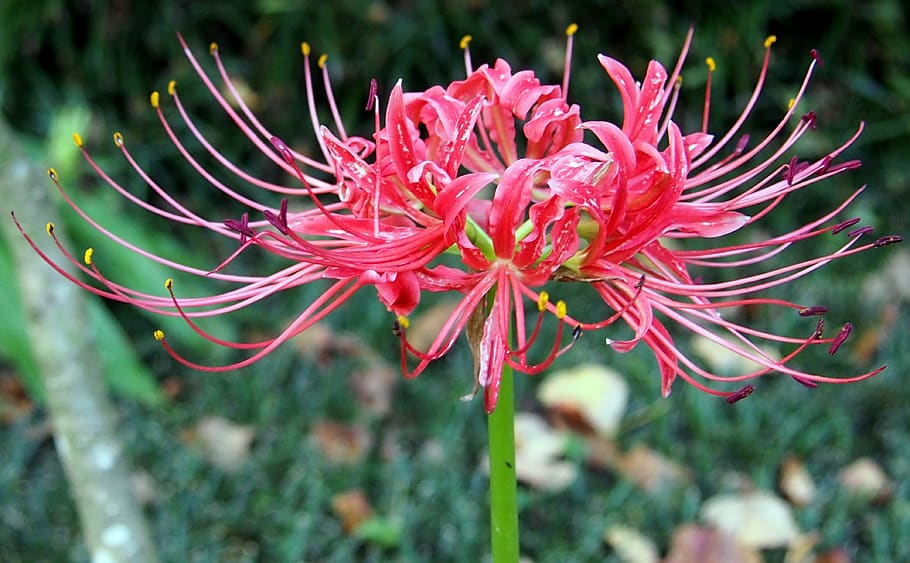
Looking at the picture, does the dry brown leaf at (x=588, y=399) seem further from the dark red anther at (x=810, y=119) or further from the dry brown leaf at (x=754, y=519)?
the dark red anther at (x=810, y=119)

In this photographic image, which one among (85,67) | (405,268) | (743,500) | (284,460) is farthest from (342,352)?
(405,268)

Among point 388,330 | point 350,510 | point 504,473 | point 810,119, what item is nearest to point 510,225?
point 504,473

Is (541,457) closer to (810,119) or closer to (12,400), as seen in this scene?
(810,119)

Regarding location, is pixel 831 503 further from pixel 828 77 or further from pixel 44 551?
pixel 828 77

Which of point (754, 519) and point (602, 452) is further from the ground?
point (602, 452)

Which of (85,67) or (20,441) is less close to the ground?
(85,67)
